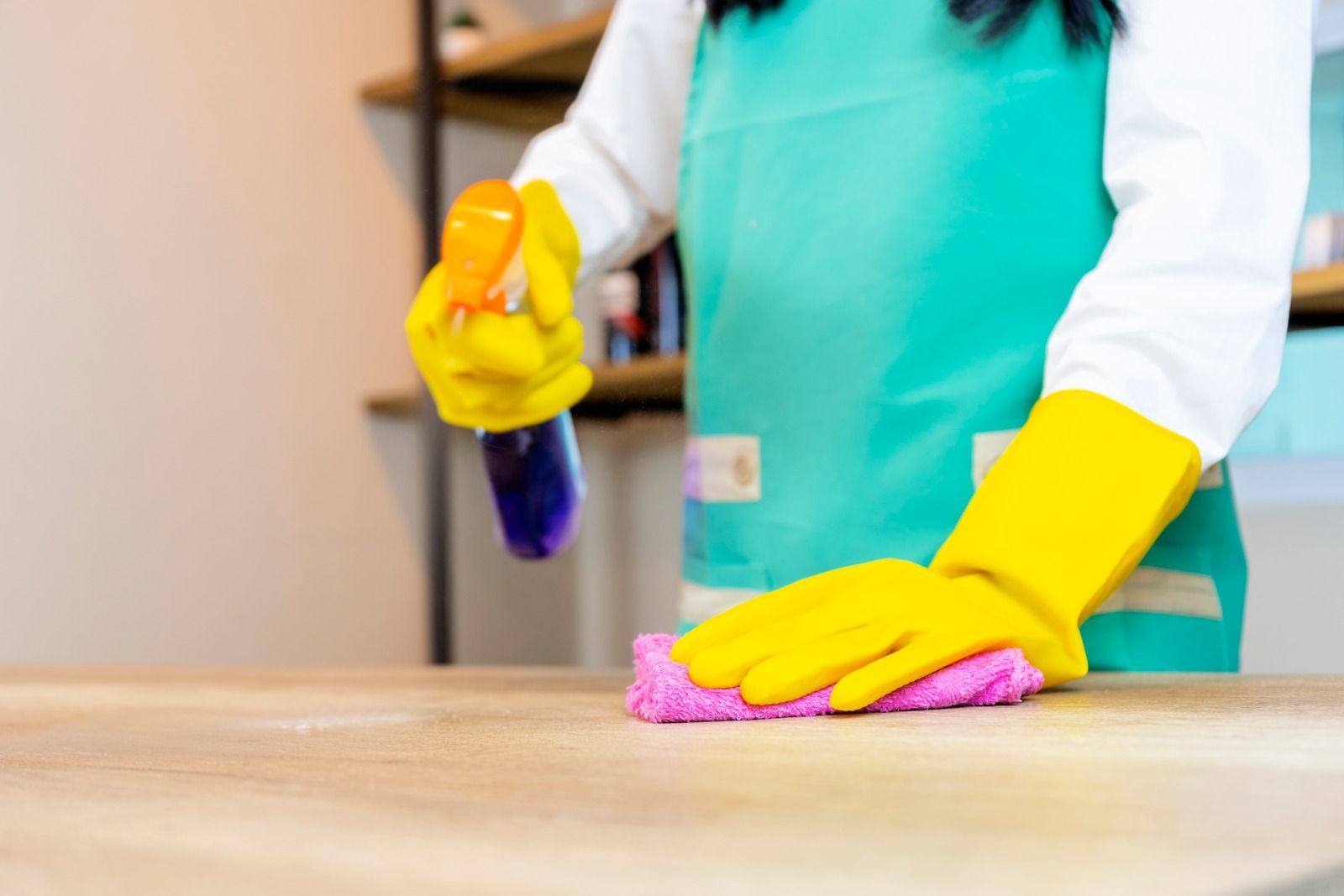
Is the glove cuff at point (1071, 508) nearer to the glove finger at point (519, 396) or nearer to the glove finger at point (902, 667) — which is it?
the glove finger at point (902, 667)

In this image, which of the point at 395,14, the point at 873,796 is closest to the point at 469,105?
the point at 395,14

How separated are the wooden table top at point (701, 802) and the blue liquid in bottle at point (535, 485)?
0.40 metres

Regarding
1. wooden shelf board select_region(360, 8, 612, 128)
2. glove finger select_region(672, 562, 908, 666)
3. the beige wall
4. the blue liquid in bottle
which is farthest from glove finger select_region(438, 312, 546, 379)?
the beige wall

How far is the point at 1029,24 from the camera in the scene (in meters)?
0.84

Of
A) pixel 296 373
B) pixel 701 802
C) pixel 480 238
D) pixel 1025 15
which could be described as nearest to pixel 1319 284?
pixel 1025 15

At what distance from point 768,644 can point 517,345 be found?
13.3 inches

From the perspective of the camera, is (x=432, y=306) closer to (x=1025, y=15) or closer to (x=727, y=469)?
(x=727, y=469)

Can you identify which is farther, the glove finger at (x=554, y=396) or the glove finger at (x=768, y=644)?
the glove finger at (x=554, y=396)

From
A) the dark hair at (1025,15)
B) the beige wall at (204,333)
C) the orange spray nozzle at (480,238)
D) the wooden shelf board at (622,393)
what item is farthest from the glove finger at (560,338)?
the beige wall at (204,333)

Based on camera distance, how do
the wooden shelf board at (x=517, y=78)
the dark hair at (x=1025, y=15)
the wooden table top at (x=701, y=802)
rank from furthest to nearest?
the wooden shelf board at (x=517, y=78), the dark hair at (x=1025, y=15), the wooden table top at (x=701, y=802)

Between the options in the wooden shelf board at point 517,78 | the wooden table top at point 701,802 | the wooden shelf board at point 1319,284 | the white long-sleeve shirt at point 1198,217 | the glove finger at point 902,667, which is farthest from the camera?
the wooden shelf board at point 517,78

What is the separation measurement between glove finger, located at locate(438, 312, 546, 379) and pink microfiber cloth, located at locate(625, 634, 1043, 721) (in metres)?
0.31

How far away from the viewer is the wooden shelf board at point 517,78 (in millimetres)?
2084

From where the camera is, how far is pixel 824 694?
0.54 m
